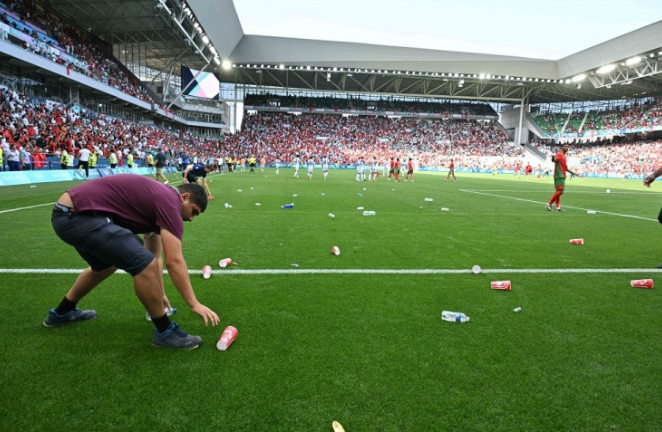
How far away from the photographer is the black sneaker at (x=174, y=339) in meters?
3.11

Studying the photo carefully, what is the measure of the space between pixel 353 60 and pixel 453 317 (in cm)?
5543

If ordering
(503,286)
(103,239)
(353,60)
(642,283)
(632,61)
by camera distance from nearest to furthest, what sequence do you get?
(103,239) < (503,286) < (642,283) < (632,61) < (353,60)

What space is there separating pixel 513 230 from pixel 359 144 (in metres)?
57.8

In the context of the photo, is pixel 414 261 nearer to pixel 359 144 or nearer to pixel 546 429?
pixel 546 429

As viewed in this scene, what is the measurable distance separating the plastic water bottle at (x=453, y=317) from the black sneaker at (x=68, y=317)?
346cm

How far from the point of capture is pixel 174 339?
3.12 meters

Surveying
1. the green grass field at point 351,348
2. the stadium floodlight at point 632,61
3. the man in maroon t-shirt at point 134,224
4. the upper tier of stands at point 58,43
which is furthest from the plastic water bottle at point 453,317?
the stadium floodlight at point 632,61

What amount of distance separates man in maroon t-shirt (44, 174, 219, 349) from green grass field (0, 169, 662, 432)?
60cm

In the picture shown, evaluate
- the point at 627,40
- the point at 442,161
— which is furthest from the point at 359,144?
the point at 627,40

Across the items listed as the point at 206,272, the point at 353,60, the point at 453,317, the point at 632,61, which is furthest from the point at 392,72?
the point at 453,317

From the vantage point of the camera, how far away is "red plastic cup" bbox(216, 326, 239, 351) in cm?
311

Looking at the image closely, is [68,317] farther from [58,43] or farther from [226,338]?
[58,43]

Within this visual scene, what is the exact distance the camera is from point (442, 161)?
60594 mm

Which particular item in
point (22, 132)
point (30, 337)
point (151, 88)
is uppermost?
point (151, 88)
